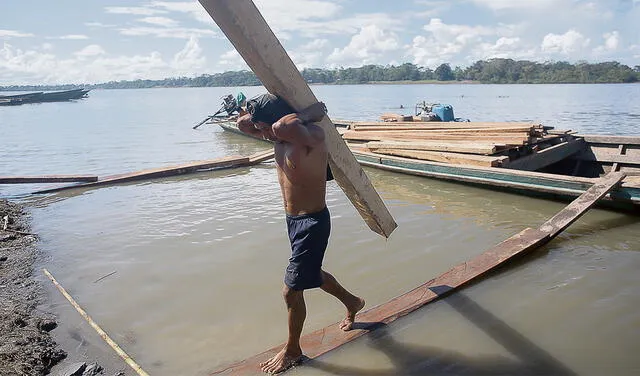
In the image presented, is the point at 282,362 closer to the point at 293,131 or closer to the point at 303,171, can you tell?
the point at 303,171

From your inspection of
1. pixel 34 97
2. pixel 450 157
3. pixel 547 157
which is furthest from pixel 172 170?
pixel 34 97

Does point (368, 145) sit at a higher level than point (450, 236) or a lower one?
higher

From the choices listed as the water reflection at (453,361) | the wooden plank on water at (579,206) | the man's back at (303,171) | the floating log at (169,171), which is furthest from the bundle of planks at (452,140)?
the man's back at (303,171)

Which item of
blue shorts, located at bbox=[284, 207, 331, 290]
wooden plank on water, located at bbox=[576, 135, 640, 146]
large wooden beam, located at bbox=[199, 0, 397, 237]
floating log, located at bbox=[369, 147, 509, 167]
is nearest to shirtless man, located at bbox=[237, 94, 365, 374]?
blue shorts, located at bbox=[284, 207, 331, 290]

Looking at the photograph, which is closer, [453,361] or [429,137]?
[453,361]

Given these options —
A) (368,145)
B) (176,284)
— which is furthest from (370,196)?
(368,145)

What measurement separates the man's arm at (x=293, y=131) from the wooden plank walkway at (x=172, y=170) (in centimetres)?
843

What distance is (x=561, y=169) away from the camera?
9023 mm

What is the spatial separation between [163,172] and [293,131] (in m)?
8.60

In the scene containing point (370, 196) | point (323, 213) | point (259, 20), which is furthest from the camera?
point (370, 196)

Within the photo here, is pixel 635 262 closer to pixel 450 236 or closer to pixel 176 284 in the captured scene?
pixel 450 236

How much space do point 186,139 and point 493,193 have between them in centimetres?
1597

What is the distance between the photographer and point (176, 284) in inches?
188

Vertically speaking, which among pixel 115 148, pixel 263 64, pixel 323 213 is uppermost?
pixel 263 64
